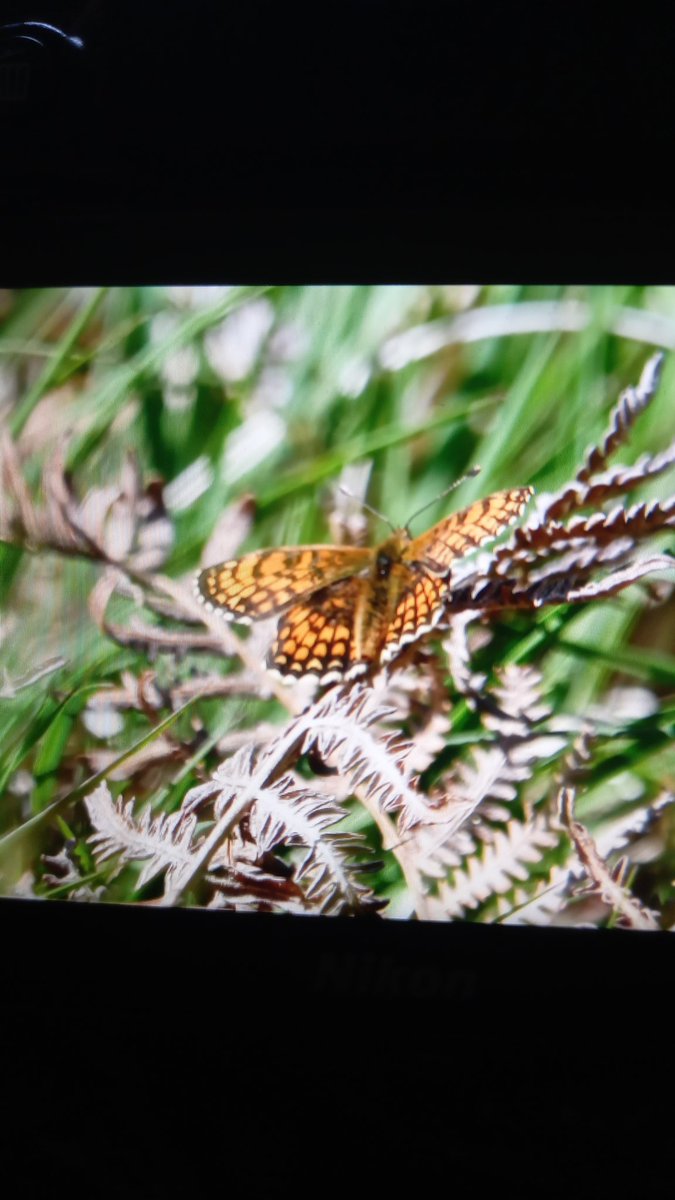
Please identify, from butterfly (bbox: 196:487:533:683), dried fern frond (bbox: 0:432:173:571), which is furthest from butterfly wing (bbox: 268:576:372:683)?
dried fern frond (bbox: 0:432:173:571)

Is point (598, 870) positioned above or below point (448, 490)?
below

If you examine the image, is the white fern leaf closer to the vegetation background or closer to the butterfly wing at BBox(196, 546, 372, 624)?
the vegetation background

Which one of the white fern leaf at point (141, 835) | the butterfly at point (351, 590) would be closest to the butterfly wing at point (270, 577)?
the butterfly at point (351, 590)

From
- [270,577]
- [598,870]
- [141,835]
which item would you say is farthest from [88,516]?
[598,870]

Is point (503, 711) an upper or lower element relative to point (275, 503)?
lower

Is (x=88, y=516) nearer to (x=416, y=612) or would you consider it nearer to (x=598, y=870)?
(x=416, y=612)
